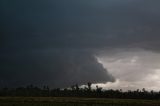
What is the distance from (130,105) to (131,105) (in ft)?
1.61

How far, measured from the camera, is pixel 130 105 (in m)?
160

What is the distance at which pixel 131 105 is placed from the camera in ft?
522
